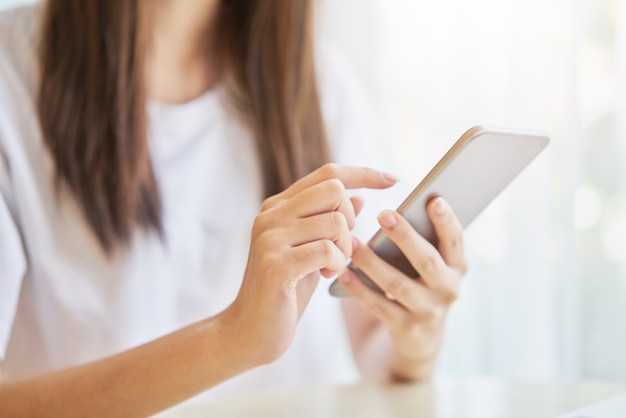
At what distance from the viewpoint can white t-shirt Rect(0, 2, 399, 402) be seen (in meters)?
0.96

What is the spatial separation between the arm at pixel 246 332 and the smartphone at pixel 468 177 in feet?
0.15

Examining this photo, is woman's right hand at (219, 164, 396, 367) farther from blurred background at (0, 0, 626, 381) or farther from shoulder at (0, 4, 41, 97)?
blurred background at (0, 0, 626, 381)

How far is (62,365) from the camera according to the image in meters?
0.99

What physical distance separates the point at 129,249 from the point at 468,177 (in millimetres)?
505

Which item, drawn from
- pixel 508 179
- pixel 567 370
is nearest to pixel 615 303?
pixel 567 370

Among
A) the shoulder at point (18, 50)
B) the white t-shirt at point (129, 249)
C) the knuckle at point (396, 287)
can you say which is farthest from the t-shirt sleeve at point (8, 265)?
the knuckle at point (396, 287)

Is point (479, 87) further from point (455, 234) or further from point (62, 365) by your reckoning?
point (62, 365)

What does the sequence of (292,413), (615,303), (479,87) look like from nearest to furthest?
(292,413) → (615,303) → (479,87)

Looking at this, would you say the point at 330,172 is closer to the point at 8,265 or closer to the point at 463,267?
the point at 463,267

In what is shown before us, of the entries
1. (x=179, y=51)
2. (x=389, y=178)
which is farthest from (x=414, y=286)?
(x=179, y=51)

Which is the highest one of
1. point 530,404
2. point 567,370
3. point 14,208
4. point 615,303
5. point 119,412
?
point 14,208

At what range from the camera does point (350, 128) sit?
47.1 inches

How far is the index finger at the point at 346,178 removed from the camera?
688mm

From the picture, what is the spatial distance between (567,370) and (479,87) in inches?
24.1
